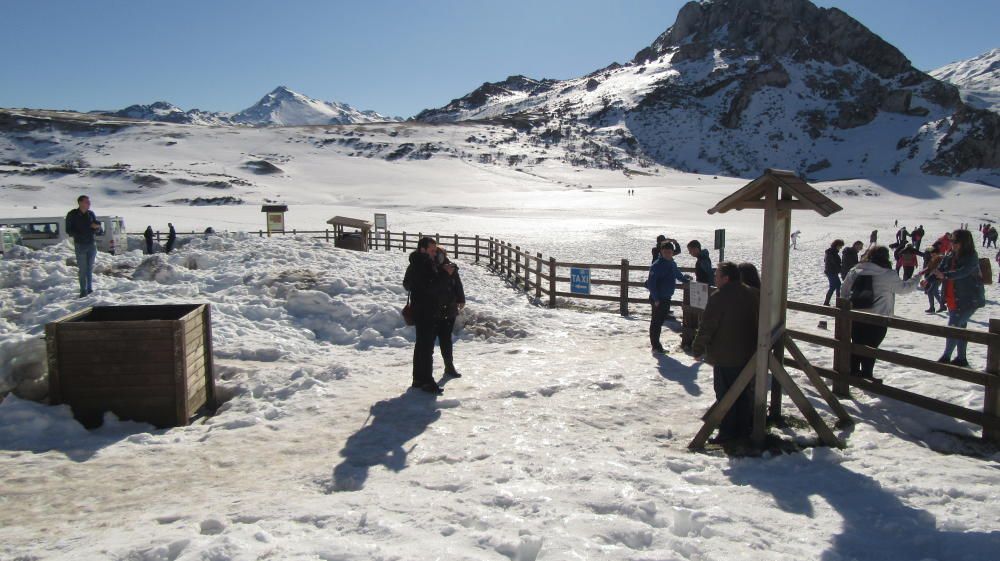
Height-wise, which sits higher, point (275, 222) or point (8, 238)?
point (275, 222)

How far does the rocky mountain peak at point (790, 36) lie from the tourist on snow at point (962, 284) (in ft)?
522

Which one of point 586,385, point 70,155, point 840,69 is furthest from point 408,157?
point 840,69

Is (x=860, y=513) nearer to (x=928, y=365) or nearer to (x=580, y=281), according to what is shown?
(x=928, y=365)

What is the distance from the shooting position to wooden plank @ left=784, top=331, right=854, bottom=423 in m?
5.50

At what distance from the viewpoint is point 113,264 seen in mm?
13367

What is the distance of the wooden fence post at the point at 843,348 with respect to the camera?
659 centimetres

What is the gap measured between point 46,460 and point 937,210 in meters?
63.3

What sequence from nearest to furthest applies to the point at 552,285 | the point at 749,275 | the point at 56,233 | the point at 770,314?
the point at 770,314 → the point at 749,275 → the point at 552,285 → the point at 56,233

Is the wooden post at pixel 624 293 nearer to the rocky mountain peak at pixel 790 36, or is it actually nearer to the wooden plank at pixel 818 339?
the wooden plank at pixel 818 339

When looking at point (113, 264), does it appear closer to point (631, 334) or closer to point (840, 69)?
point (631, 334)

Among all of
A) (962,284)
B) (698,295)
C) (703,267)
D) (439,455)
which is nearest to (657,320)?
(698,295)

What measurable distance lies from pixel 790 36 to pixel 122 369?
6983 inches

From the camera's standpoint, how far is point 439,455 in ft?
17.2

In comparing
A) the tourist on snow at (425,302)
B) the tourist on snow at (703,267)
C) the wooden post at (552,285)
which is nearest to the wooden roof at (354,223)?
the wooden post at (552,285)
